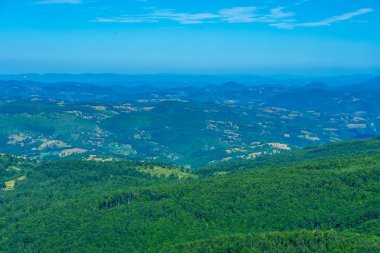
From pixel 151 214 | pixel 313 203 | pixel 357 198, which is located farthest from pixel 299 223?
pixel 151 214

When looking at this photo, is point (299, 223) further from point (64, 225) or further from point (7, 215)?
point (7, 215)

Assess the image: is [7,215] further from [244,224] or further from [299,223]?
[299,223]

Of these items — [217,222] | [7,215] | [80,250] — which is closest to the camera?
[80,250]

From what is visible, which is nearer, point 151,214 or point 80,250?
point 80,250

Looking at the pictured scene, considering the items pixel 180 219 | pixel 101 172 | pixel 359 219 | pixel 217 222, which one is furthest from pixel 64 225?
pixel 359 219

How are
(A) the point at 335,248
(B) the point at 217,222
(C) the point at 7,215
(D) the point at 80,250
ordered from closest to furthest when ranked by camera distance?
(A) the point at 335,248, (D) the point at 80,250, (B) the point at 217,222, (C) the point at 7,215

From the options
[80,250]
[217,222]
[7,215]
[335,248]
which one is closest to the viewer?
[335,248]

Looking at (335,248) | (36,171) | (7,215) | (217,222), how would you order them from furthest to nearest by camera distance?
1. (36,171)
2. (7,215)
3. (217,222)
4. (335,248)

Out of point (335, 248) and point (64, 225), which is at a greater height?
point (335, 248)

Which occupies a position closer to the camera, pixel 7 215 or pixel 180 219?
pixel 180 219
